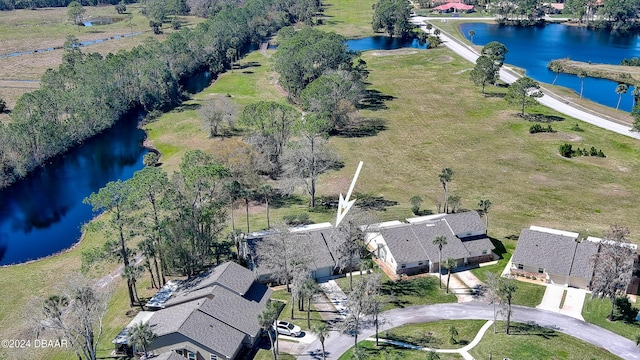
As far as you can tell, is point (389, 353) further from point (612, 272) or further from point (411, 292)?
point (612, 272)

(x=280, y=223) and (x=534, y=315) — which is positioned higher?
(x=280, y=223)

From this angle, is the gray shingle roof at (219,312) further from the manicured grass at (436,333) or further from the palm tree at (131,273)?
the manicured grass at (436,333)

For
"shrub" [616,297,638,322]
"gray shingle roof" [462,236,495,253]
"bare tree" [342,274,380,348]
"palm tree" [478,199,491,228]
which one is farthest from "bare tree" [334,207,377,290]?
"shrub" [616,297,638,322]

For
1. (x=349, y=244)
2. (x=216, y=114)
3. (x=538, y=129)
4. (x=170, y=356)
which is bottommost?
(x=170, y=356)

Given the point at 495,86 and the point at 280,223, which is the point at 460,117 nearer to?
the point at 495,86

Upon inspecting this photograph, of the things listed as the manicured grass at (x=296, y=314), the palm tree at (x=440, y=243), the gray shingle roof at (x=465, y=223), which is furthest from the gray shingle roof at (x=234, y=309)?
the gray shingle roof at (x=465, y=223)

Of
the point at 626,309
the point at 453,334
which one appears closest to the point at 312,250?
the point at 453,334

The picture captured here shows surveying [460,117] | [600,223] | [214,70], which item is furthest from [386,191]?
[214,70]
